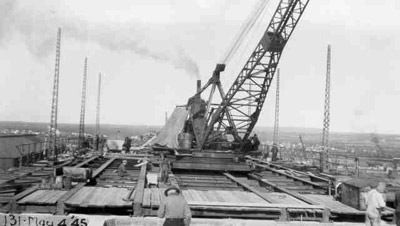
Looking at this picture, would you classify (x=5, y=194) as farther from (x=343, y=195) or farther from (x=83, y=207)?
(x=343, y=195)

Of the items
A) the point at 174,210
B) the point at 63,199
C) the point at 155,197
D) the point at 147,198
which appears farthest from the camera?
the point at 155,197

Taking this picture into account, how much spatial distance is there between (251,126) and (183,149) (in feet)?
20.1

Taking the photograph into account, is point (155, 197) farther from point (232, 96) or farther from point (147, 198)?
point (232, 96)

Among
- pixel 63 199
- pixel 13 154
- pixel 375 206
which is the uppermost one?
pixel 375 206

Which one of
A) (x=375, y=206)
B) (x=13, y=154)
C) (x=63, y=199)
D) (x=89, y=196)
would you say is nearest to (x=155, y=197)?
(x=89, y=196)

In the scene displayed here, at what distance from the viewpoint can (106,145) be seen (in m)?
38.7

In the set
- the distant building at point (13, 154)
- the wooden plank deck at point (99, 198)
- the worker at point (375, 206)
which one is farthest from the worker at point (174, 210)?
the distant building at point (13, 154)

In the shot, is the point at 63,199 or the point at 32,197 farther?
the point at 32,197

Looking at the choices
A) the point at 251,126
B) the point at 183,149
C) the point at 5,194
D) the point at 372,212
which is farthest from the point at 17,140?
the point at 372,212

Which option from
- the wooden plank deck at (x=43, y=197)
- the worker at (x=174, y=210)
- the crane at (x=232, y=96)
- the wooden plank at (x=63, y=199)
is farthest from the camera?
the crane at (x=232, y=96)

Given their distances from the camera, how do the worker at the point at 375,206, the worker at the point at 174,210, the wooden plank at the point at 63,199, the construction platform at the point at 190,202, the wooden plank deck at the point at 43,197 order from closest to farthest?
the worker at the point at 174,210 < the worker at the point at 375,206 < the wooden plank at the point at 63,199 < the construction platform at the point at 190,202 < the wooden plank deck at the point at 43,197

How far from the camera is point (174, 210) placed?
25.9 feet

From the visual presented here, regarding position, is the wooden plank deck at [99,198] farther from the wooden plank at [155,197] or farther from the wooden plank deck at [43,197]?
the wooden plank at [155,197]

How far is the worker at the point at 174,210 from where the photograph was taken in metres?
7.89
